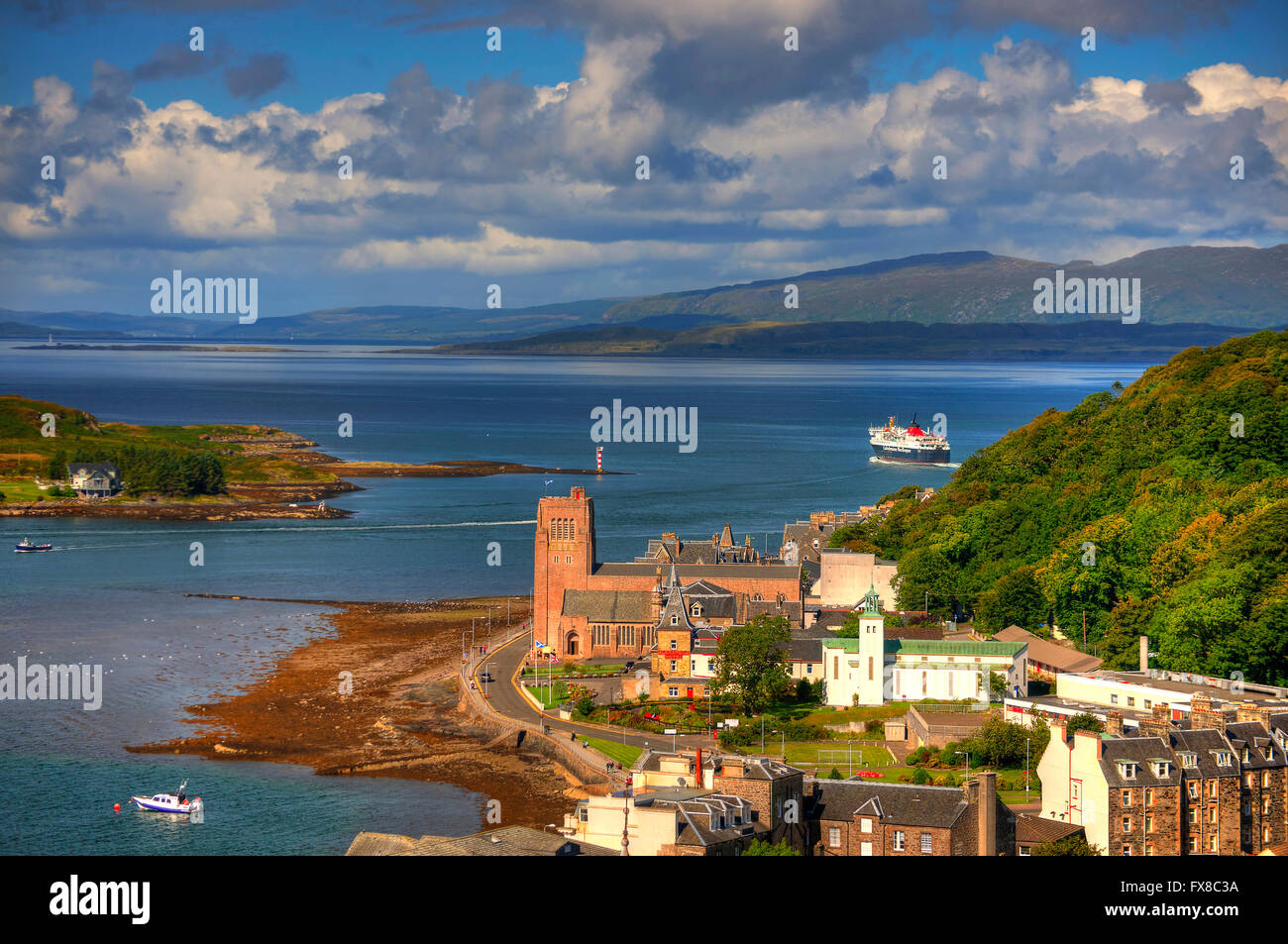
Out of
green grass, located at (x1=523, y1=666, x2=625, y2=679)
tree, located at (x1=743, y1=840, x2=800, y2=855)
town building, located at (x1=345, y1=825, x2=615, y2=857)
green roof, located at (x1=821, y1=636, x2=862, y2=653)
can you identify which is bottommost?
tree, located at (x1=743, y1=840, x2=800, y2=855)

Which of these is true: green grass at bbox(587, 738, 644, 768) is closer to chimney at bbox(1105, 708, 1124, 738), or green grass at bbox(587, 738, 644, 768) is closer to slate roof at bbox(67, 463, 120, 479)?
chimney at bbox(1105, 708, 1124, 738)

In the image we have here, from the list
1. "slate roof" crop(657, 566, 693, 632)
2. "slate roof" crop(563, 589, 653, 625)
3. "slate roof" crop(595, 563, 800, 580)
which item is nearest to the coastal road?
"slate roof" crop(563, 589, 653, 625)

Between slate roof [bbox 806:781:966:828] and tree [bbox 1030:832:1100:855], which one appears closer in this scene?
tree [bbox 1030:832:1100:855]

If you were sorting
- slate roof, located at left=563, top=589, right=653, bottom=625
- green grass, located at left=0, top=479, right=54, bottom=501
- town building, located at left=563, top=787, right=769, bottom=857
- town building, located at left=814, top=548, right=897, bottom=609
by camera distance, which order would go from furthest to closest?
green grass, located at left=0, top=479, right=54, bottom=501 < town building, located at left=814, top=548, right=897, bottom=609 < slate roof, located at left=563, top=589, right=653, bottom=625 < town building, located at left=563, top=787, right=769, bottom=857

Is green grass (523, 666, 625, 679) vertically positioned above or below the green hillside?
below

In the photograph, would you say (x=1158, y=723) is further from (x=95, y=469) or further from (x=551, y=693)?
(x=95, y=469)

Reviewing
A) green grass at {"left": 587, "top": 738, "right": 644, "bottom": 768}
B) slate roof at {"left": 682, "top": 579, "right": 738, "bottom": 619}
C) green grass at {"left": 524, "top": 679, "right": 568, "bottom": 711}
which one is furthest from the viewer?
slate roof at {"left": 682, "top": 579, "right": 738, "bottom": 619}
